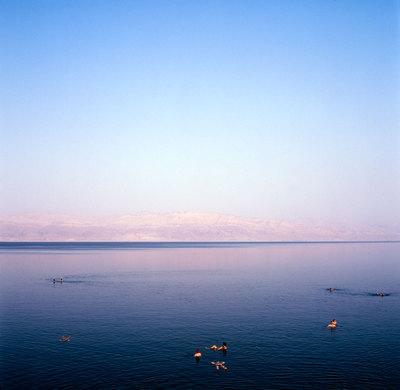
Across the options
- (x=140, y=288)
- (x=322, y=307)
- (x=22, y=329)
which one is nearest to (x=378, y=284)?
(x=322, y=307)

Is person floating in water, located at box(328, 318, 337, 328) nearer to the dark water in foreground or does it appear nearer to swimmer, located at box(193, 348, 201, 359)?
the dark water in foreground

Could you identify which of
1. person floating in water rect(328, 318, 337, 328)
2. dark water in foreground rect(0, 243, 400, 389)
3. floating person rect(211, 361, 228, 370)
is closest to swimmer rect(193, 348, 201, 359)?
dark water in foreground rect(0, 243, 400, 389)

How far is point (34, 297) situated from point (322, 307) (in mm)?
53778

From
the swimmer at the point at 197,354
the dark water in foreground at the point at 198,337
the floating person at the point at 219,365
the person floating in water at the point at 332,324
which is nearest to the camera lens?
the dark water in foreground at the point at 198,337

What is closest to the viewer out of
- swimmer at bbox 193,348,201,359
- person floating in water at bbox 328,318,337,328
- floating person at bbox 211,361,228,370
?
floating person at bbox 211,361,228,370

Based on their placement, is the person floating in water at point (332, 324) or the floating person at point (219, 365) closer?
the floating person at point (219, 365)

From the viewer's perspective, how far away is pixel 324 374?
39.8 meters

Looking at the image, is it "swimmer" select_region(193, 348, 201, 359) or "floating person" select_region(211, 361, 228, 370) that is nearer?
"floating person" select_region(211, 361, 228, 370)

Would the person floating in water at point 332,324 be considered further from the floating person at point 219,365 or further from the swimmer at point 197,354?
the swimmer at point 197,354

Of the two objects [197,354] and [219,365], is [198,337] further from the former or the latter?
[219,365]

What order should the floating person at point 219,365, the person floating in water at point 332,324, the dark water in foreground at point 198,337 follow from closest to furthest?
the dark water in foreground at point 198,337 → the floating person at point 219,365 → the person floating in water at point 332,324

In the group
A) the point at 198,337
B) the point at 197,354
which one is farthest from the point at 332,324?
the point at 197,354

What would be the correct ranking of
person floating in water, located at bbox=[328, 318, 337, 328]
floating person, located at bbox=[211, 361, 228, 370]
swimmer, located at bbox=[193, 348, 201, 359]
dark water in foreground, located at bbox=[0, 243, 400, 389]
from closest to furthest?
dark water in foreground, located at bbox=[0, 243, 400, 389], floating person, located at bbox=[211, 361, 228, 370], swimmer, located at bbox=[193, 348, 201, 359], person floating in water, located at bbox=[328, 318, 337, 328]

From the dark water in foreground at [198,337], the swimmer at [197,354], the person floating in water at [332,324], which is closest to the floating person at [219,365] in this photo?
the dark water in foreground at [198,337]
